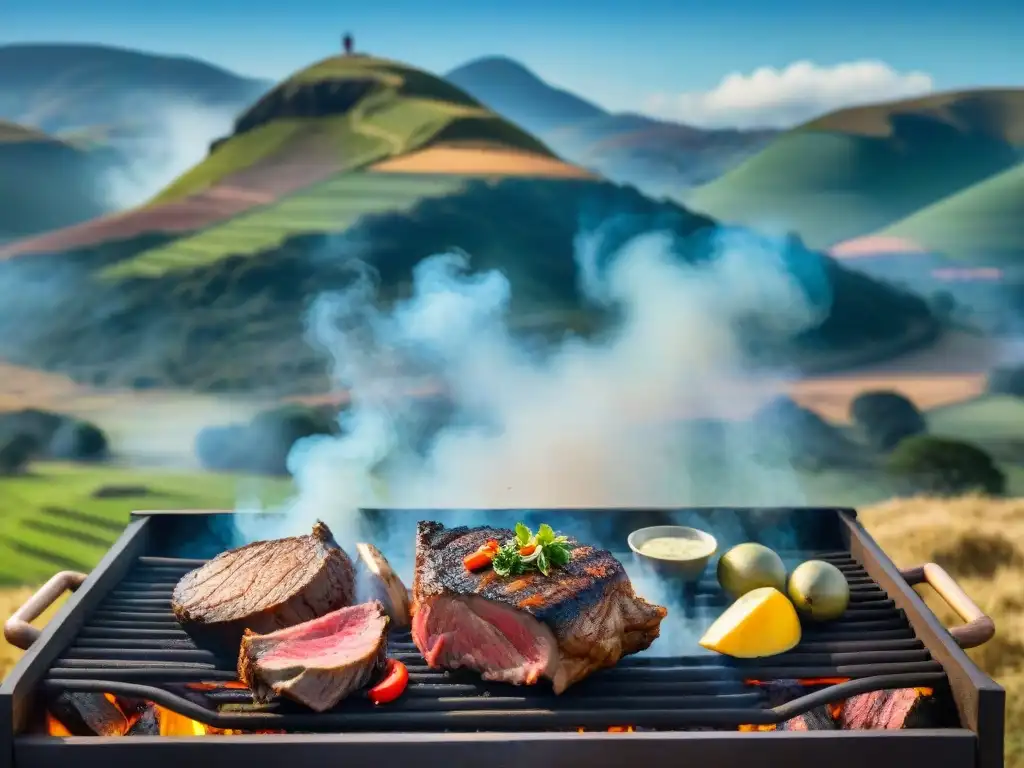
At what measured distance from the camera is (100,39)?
319 inches

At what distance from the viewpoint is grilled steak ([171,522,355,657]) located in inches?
152

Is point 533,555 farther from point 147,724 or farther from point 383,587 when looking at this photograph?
→ point 147,724

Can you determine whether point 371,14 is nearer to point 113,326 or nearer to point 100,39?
point 100,39

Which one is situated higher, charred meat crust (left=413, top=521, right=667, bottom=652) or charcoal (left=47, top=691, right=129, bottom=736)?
charred meat crust (left=413, top=521, right=667, bottom=652)

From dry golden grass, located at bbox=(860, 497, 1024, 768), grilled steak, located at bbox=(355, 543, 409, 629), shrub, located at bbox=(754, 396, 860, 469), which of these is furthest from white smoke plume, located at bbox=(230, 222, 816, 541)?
grilled steak, located at bbox=(355, 543, 409, 629)

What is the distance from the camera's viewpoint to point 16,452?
784cm

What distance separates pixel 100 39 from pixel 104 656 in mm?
5927

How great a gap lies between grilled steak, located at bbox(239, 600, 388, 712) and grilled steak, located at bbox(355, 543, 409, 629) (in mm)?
293

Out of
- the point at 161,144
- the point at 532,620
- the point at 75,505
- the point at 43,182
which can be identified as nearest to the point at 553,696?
the point at 532,620

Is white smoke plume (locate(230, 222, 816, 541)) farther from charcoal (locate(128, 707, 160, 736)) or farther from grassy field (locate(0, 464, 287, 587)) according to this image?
charcoal (locate(128, 707, 160, 736))

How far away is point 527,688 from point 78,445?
17.9 feet

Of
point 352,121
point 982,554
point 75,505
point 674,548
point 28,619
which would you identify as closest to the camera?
point 28,619

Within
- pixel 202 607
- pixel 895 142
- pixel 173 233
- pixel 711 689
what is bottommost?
pixel 711 689

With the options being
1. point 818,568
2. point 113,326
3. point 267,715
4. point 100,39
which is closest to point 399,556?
point 267,715
